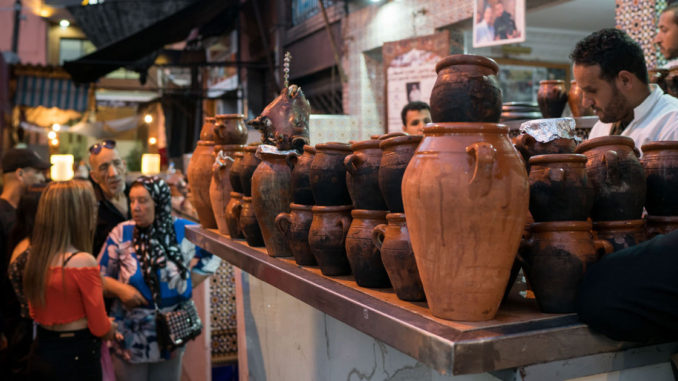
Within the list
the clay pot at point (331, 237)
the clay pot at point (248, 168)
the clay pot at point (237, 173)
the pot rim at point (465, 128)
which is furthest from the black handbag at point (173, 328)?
the pot rim at point (465, 128)

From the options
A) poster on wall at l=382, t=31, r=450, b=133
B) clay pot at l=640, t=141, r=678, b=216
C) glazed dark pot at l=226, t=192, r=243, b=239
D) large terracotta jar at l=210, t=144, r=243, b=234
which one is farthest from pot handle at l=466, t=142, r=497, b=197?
poster on wall at l=382, t=31, r=450, b=133

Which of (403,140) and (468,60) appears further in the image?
(403,140)

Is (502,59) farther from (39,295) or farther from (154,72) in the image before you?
(154,72)

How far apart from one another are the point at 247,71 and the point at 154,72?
19.1ft

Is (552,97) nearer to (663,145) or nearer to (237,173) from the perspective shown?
(237,173)

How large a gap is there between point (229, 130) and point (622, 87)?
1.48 meters

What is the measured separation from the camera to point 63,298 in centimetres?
277

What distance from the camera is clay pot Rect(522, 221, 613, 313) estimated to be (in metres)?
1.11

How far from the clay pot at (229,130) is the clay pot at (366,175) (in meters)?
1.14

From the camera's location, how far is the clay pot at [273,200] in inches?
72.2

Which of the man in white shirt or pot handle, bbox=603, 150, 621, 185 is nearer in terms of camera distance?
pot handle, bbox=603, 150, 621, 185

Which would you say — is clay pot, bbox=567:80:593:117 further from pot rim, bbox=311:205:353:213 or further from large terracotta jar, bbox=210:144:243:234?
pot rim, bbox=311:205:353:213

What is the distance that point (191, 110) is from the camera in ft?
45.1

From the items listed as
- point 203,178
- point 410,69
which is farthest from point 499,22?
point 203,178
